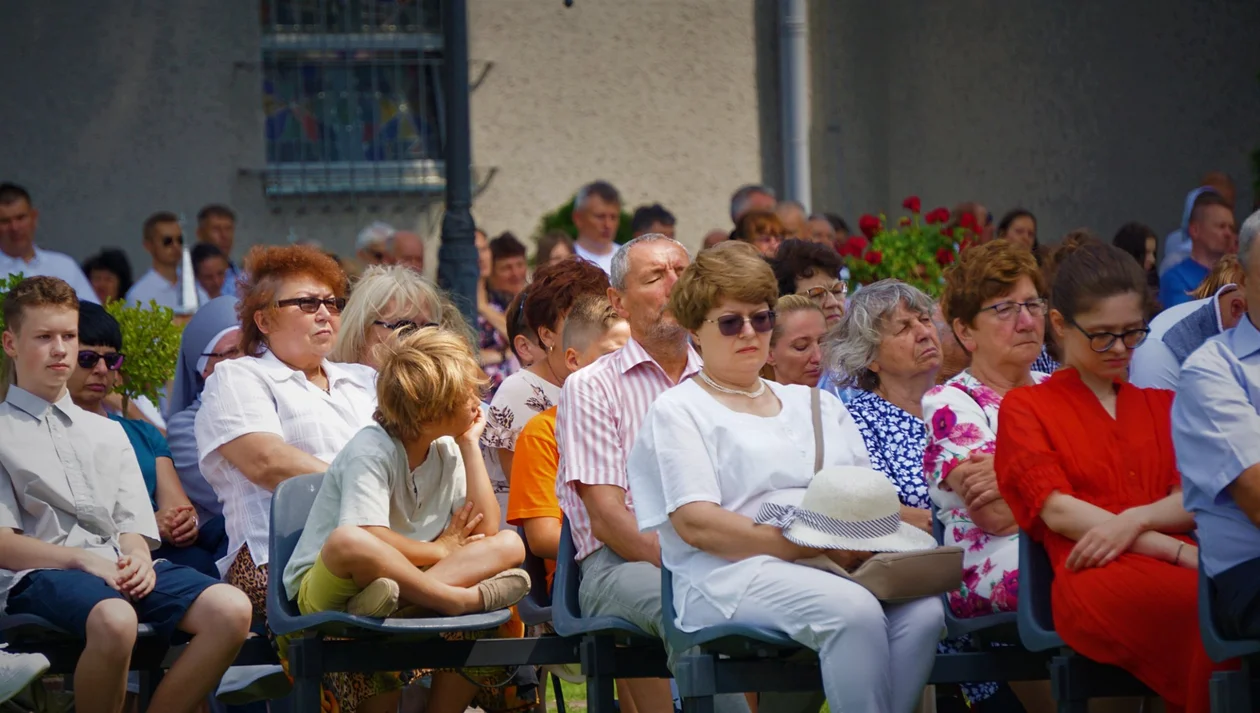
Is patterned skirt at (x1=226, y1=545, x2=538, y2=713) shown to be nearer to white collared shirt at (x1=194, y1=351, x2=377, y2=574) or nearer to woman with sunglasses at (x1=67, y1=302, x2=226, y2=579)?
white collared shirt at (x1=194, y1=351, x2=377, y2=574)

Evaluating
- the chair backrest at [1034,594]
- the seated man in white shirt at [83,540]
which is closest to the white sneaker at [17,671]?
the seated man in white shirt at [83,540]

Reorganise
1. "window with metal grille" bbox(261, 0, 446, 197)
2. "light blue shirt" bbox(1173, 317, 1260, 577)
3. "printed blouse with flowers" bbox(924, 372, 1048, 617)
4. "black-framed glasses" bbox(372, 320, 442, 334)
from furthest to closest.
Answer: "window with metal grille" bbox(261, 0, 446, 197) < "black-framed glasses" bbox(372, 320, 442, 334) < "printed blouse with flowers" bbox(924, 372, 1048, 617) < "light blue shirt" bbox(1173, 317, 1260, 577)

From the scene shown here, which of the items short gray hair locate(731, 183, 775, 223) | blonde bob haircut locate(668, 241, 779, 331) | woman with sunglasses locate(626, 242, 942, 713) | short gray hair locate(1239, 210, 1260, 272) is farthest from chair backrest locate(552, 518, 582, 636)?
short gray hair locate(731, 183, 775, 223)

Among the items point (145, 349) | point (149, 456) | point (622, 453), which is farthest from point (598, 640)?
point (145, 349)

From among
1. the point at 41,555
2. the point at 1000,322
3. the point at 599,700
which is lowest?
the point at 599,700

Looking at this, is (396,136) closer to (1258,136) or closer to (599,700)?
(1258,136)

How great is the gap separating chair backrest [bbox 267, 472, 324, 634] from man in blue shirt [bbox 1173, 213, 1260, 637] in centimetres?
244

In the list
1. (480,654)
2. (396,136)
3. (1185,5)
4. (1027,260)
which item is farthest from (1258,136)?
(480,654)

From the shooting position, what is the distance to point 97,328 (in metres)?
5.78

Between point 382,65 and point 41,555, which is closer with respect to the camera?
point 41,555

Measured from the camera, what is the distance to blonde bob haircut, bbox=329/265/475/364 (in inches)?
238

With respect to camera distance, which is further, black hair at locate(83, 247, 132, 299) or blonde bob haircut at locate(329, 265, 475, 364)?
black hair at locate(83, 247, 132, 299)

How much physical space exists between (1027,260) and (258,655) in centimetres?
267

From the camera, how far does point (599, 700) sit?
15.5 feet
